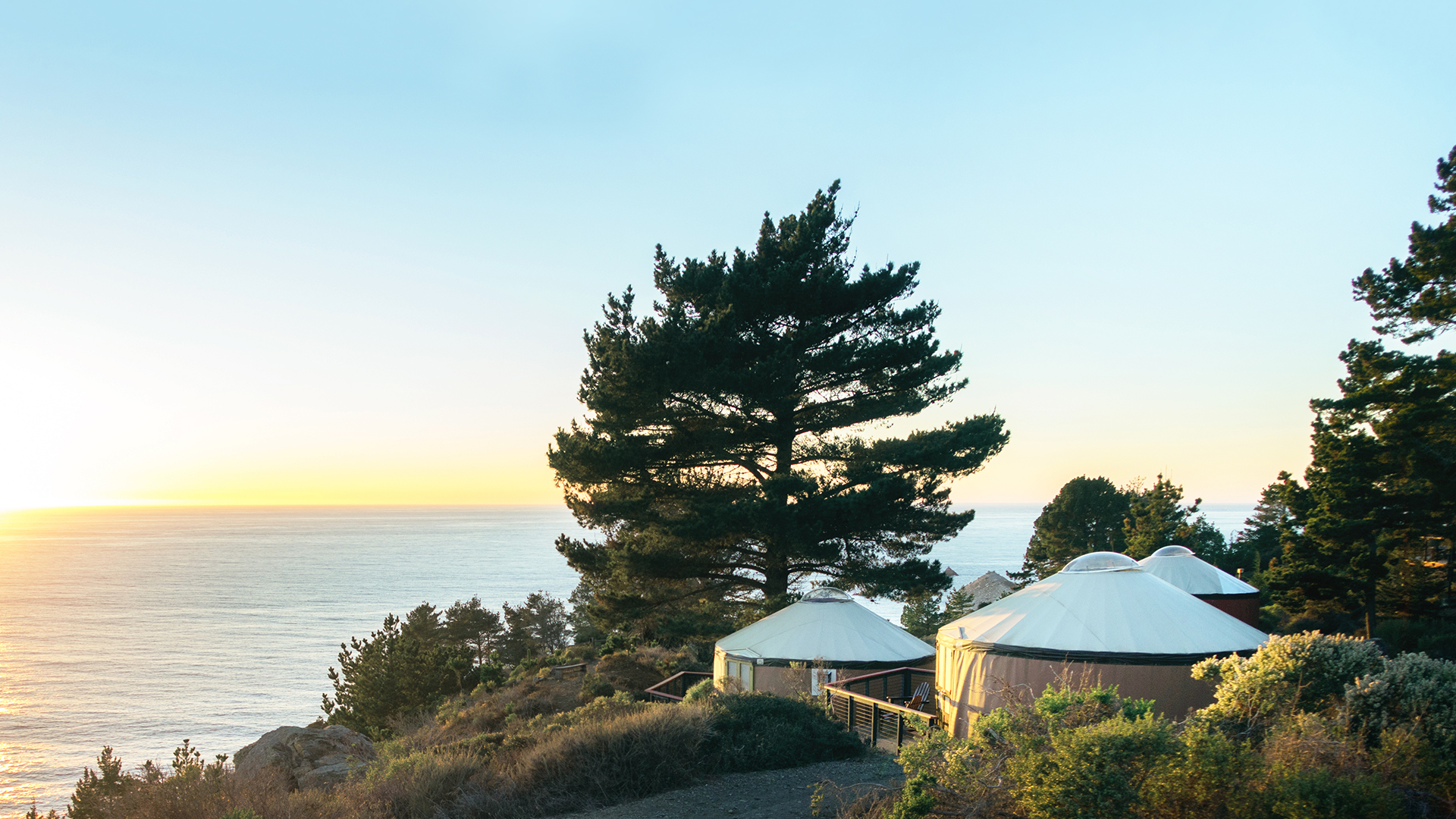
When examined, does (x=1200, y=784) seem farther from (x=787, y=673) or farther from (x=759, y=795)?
(x=787, y=673)

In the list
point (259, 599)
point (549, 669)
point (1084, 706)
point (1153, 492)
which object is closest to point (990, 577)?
point (1153, 492)

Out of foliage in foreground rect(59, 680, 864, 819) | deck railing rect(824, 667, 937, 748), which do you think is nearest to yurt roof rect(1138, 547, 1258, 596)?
deck railing rect(824, 667, 937, 748)

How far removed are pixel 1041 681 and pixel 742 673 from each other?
5.89 meters

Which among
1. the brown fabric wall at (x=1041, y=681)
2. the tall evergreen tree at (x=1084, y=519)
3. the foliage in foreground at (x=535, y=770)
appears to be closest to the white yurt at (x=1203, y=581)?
the brown fabric wall at (x=1041, y=681)

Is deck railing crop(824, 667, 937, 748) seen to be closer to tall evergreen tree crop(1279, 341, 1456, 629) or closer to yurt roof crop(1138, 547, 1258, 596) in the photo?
yurt roof crop(1138, 547, 1258, 596)

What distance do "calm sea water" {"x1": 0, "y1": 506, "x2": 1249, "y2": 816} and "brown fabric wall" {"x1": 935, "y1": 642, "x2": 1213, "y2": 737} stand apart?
24.9 m

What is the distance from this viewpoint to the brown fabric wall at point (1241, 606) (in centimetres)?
1989

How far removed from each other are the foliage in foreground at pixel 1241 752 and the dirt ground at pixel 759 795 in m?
1.39

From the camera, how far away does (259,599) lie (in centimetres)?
7175

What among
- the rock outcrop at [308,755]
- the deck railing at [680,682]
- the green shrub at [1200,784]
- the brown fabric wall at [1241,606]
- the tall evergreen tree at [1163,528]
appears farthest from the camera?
the tall evergreen tree at [1163,528]

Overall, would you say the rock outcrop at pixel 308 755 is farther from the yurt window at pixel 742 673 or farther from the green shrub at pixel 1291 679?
the green shrub at pixel 1291 679

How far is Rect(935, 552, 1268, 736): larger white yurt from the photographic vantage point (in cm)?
989

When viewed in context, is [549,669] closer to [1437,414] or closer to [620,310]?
[620,310]

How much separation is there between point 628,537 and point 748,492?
9.76ft
